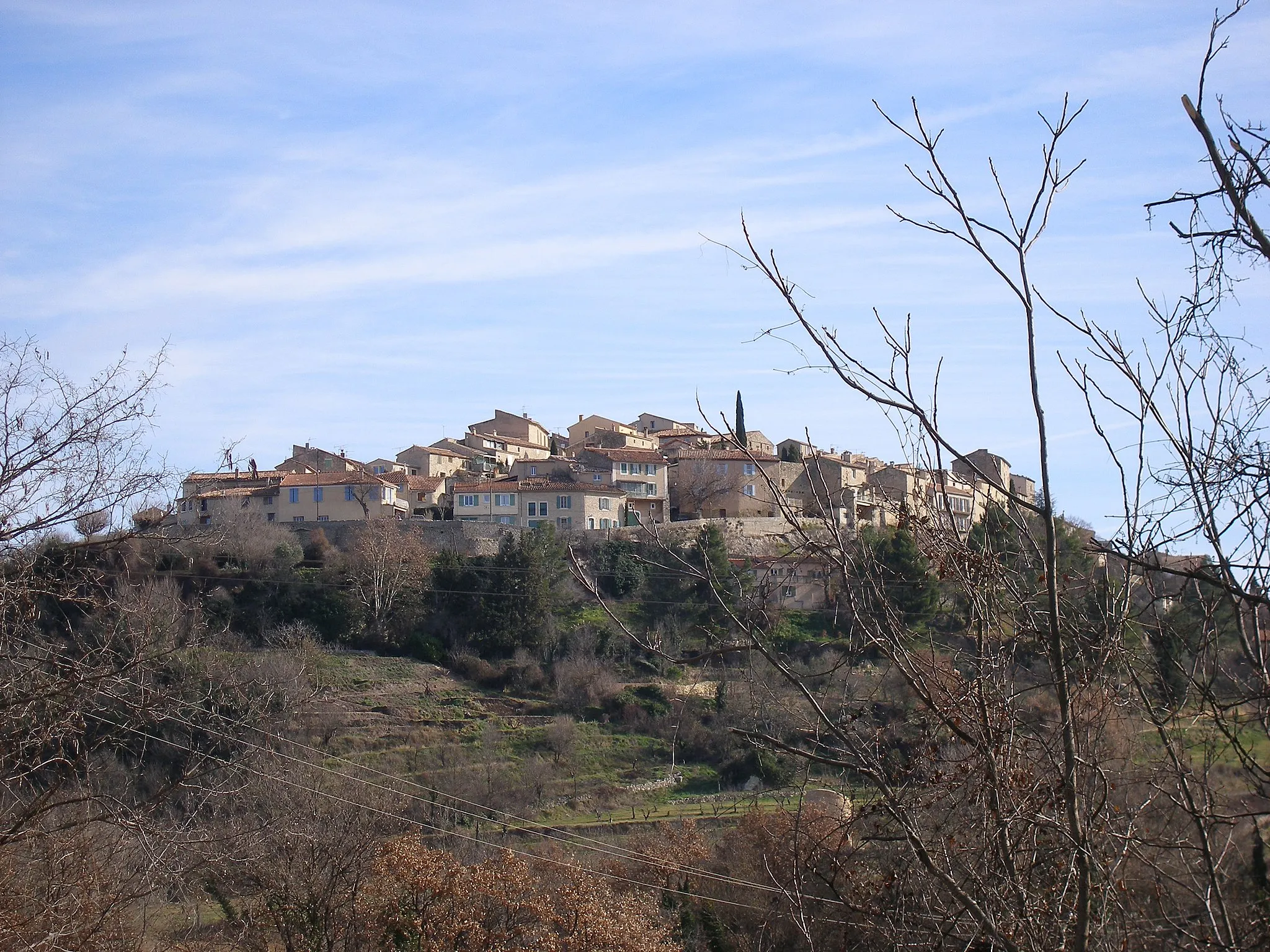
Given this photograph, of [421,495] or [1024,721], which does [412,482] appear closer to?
[421,495]

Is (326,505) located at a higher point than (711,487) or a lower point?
lower

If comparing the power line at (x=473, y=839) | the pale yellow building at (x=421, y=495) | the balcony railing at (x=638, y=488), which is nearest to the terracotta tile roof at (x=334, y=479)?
the pale yellow building at (x=421, y=495)

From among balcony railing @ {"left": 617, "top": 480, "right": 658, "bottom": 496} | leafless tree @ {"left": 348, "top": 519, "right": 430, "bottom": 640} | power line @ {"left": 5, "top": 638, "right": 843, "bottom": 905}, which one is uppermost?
balcony railing @ {"left": 617, "top": 480, "right": 658, "bottom": 496}

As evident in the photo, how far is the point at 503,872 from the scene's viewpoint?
17.5 meters

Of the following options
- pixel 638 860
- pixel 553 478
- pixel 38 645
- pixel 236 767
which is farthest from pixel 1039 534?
pixel 553 478

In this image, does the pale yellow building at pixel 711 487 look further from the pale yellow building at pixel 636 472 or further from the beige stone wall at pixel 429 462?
the beige stone wall at pixel 429 462

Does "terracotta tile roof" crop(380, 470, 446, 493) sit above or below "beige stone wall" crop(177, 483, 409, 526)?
above

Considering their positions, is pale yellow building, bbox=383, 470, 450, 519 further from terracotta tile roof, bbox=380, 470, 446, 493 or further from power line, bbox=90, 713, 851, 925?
power line, bbox=90, 713, 851, 925

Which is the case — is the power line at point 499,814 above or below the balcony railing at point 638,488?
below

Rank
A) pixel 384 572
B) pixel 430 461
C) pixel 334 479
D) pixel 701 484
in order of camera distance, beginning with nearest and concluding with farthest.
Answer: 1. pixel 384 572
2. pixel 334 479
3. pixel 701 484
4. pixel 430 461

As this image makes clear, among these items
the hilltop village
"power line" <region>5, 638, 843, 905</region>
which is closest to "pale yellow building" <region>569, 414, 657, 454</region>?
the hilltop village

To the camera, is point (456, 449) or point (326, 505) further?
point (456, 449)

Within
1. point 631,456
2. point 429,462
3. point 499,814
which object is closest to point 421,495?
point 429,462

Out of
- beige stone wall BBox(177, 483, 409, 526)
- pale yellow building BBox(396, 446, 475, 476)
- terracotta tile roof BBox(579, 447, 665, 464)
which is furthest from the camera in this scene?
pale yellow building BBox(396, 446, 475, 476)
